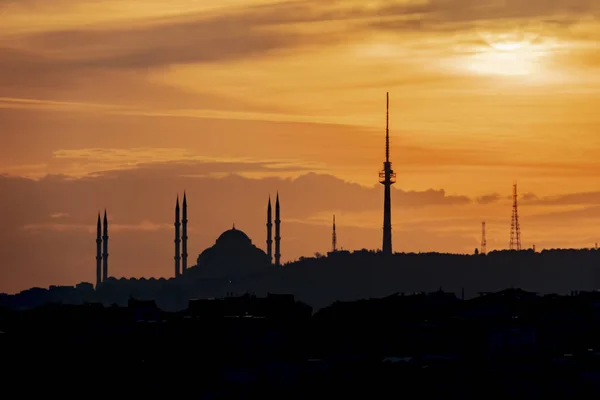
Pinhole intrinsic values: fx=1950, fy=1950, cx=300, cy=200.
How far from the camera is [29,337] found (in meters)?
88.2

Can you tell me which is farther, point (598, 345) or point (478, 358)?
point (598, 345)

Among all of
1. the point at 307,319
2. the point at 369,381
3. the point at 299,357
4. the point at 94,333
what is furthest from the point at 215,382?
the point at 307,319

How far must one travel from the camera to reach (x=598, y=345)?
89.6 meters

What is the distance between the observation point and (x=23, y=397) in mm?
72438

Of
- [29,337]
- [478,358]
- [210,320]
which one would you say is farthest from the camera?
[210,320]

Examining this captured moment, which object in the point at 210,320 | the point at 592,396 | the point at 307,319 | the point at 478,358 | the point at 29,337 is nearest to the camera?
the point at 592,396

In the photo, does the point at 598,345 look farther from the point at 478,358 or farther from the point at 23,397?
the point at 23,397

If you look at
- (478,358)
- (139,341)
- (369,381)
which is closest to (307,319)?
(139,341)

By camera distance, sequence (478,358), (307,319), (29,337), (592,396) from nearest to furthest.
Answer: (592,396), (478,358), (29,337), (307,319)

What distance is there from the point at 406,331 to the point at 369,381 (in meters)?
19.7

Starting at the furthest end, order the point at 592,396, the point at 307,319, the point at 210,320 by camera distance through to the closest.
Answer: the point at 307,319, the point at 210,320, the point at 592,396

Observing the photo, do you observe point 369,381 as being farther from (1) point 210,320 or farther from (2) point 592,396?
(1) point 210,320

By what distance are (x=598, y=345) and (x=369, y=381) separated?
2026 centimetres

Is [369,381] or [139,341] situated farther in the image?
[139,341]
